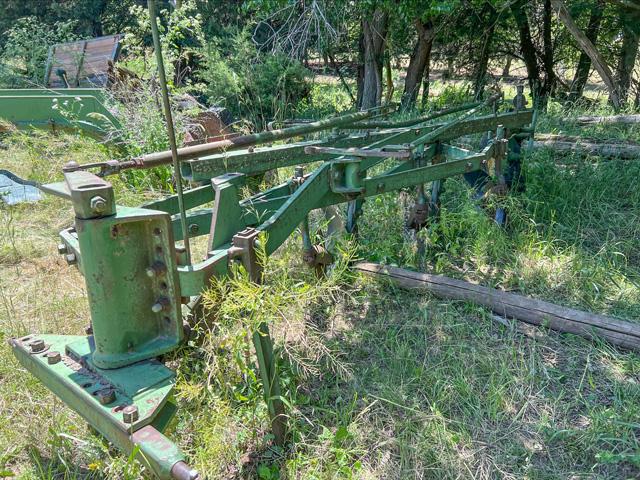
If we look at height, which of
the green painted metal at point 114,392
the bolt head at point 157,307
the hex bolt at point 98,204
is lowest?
the green painted metal at point 114,392

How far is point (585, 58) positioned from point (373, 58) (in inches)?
159

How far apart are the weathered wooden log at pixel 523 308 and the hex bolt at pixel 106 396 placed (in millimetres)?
2187

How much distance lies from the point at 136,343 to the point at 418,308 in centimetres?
195

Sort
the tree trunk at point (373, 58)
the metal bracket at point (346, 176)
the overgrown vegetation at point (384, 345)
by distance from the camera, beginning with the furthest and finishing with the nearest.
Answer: the tree trunk at point (373, 58) < the metal bracket at point (346, 176) < the overgrown vegetation at point (384, 345)

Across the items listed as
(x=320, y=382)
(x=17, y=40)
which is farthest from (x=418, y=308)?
(x=17, y=40)

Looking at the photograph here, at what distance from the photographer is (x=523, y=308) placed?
3182 mm

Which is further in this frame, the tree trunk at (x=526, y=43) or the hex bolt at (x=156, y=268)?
the tree trunk at (x=526, y=43)

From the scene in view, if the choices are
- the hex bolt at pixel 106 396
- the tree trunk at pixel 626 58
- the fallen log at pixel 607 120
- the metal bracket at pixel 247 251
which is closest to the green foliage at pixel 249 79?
the fallen log at pixel 607 120

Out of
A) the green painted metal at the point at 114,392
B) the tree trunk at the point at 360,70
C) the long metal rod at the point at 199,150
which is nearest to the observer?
the green painted metal at the point at 114,392

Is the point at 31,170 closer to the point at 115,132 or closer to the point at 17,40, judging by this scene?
the point at 115,132

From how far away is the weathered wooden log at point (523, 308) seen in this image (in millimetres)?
2930

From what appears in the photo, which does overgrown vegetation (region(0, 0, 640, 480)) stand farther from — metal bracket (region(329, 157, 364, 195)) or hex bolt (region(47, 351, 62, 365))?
hex bolt (region(47, 351, 62, 365))

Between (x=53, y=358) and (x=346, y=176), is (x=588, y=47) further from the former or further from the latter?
(x=53, y=358)

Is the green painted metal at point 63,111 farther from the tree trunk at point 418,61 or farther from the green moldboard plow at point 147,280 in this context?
the tree trunk at point 418,61
